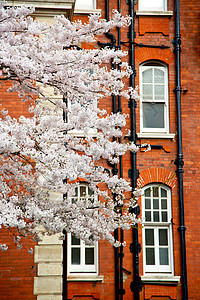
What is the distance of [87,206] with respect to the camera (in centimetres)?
750

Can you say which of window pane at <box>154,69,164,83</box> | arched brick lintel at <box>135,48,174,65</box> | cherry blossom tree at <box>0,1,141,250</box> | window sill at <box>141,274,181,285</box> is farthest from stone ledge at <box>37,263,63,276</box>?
arched brick lintel at <box>135,48,174,65</box>

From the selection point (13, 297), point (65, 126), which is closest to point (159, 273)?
point (13, 297)

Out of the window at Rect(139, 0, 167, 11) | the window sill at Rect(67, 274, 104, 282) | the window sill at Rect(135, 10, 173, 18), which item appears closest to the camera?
the window sill at Rect(67, 274, 104, 282)

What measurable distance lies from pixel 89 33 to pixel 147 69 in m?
5.52

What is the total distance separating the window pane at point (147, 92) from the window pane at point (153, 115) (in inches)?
7.9

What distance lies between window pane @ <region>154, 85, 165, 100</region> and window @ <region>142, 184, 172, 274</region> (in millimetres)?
2555

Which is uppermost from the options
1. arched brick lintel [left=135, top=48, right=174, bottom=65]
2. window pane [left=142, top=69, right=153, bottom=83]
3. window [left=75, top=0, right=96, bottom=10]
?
window [left=75, top=0, right=96, bottom=10]

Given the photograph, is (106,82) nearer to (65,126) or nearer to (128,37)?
(65,126)

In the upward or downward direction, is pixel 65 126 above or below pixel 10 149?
above

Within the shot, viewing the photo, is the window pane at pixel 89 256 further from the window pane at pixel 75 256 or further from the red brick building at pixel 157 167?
the window pane at pixel 75 256

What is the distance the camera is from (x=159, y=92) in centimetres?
1288

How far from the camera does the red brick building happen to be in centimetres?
1152

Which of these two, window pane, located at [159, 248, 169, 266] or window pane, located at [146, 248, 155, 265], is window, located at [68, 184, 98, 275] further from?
window pane, located at [159, 248, 169, 266]

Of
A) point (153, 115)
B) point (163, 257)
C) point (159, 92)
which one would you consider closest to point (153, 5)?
point (159, 92)
